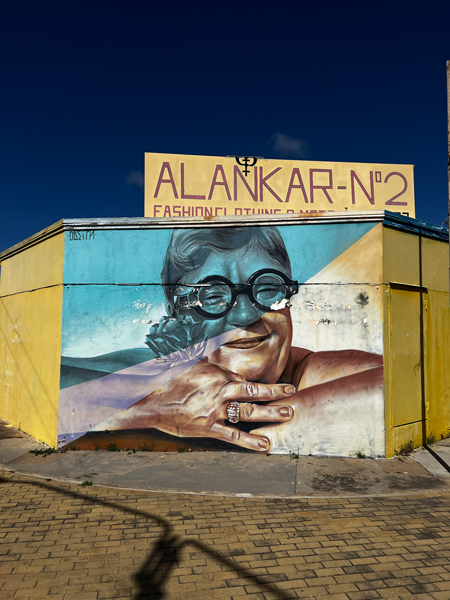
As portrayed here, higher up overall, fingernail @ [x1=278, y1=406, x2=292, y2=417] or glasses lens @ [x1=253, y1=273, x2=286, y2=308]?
glasses lens @ [x1=253, y1=273, x2=286, y2=308]

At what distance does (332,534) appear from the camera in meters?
4.76

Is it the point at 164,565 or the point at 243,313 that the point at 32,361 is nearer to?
the point at 243,313

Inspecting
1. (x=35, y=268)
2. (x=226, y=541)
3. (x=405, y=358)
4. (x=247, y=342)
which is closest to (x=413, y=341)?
(x=405, y=358)

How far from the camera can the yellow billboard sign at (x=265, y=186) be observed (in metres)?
11.1

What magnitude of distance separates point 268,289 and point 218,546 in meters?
4.56

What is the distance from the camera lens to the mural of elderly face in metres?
7.90

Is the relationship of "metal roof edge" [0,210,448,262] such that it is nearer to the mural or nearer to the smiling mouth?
the mural

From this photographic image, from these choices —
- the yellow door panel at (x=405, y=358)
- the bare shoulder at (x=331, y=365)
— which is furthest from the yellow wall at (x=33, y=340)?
the yellow door panel at (x=405, y=358)

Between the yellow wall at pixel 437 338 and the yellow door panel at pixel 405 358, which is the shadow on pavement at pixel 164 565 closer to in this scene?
the yellow door panel at pixel 405 358

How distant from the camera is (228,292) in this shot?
8102 mm

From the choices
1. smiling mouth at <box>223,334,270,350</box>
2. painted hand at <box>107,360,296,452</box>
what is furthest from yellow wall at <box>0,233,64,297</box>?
smiling mouth at <box>223,334,270,350</box>

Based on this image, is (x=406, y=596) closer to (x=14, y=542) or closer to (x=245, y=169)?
(x=14, y=542)

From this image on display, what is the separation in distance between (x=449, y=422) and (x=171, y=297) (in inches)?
245

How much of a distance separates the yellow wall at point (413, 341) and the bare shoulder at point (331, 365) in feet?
1.10
